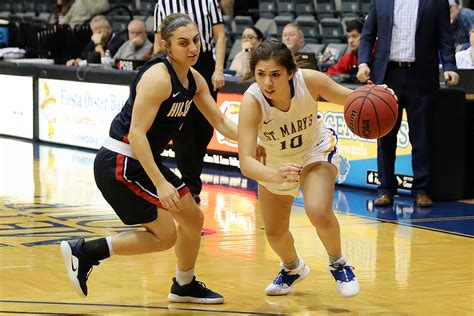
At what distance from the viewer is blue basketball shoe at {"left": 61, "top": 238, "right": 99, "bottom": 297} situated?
18.4 ft

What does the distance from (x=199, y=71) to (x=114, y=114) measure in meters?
4.18

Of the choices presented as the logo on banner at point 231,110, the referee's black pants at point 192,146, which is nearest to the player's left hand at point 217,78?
the referee's black pants at point 192,146

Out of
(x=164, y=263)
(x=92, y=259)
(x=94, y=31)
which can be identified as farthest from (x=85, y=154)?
(x=92, y=259)

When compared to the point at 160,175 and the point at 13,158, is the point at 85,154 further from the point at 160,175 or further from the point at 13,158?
the point at 160,175

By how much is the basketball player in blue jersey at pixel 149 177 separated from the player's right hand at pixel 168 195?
2.0 inches

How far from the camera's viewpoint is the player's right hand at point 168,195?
5.45 metres

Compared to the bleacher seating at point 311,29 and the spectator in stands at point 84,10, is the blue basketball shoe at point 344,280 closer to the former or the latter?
the bleacher seating at point 311,29

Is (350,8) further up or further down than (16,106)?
further up

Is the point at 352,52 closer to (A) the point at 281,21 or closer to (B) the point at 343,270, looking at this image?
(A) the point at 281,21

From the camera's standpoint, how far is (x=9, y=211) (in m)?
8.98

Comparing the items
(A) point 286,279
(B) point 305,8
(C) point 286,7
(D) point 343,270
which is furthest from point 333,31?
(D) point 343,270

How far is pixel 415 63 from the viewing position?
367 inches

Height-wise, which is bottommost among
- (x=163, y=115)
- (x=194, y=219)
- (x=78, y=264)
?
(x=78, y=264)

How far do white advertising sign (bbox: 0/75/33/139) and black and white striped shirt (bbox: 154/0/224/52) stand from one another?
19.1 feet
